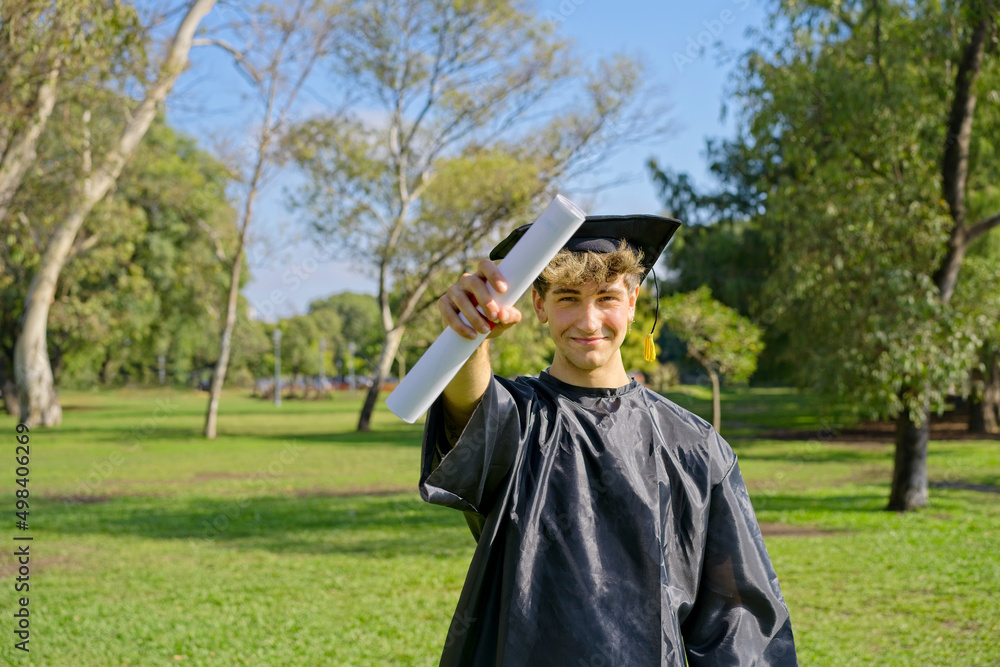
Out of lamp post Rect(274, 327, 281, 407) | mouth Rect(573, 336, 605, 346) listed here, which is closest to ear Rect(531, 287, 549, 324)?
mouth Rect(573, 336, 605, 346)

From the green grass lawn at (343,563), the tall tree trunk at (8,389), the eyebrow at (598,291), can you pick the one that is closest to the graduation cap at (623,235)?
the eyebrow at (598,291)

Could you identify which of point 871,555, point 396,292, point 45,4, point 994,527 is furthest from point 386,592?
point 396,292

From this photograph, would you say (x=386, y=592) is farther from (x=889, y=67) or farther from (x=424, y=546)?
(x=889, y=67)

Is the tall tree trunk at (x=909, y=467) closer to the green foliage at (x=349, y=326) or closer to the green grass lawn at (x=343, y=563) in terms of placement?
the green grass lawn at (x=343, y=563)

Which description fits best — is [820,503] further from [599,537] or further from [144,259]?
[144,259]

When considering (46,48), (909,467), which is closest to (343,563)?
(46,48)

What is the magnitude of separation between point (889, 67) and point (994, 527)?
5356 mm

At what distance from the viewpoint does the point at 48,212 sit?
16.9 metres

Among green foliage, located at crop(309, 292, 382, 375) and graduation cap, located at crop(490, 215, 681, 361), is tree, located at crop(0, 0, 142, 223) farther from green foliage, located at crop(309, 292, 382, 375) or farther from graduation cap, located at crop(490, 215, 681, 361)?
green foliage, located at crop(309, 292, 382, 375)

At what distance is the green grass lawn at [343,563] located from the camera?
588cm

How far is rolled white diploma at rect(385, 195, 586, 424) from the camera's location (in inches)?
77.4

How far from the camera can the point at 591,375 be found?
2.40 m

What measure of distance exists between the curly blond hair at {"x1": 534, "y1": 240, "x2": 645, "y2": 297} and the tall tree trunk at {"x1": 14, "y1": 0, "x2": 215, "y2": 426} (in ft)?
41.1

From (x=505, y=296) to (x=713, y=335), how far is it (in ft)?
56.7
